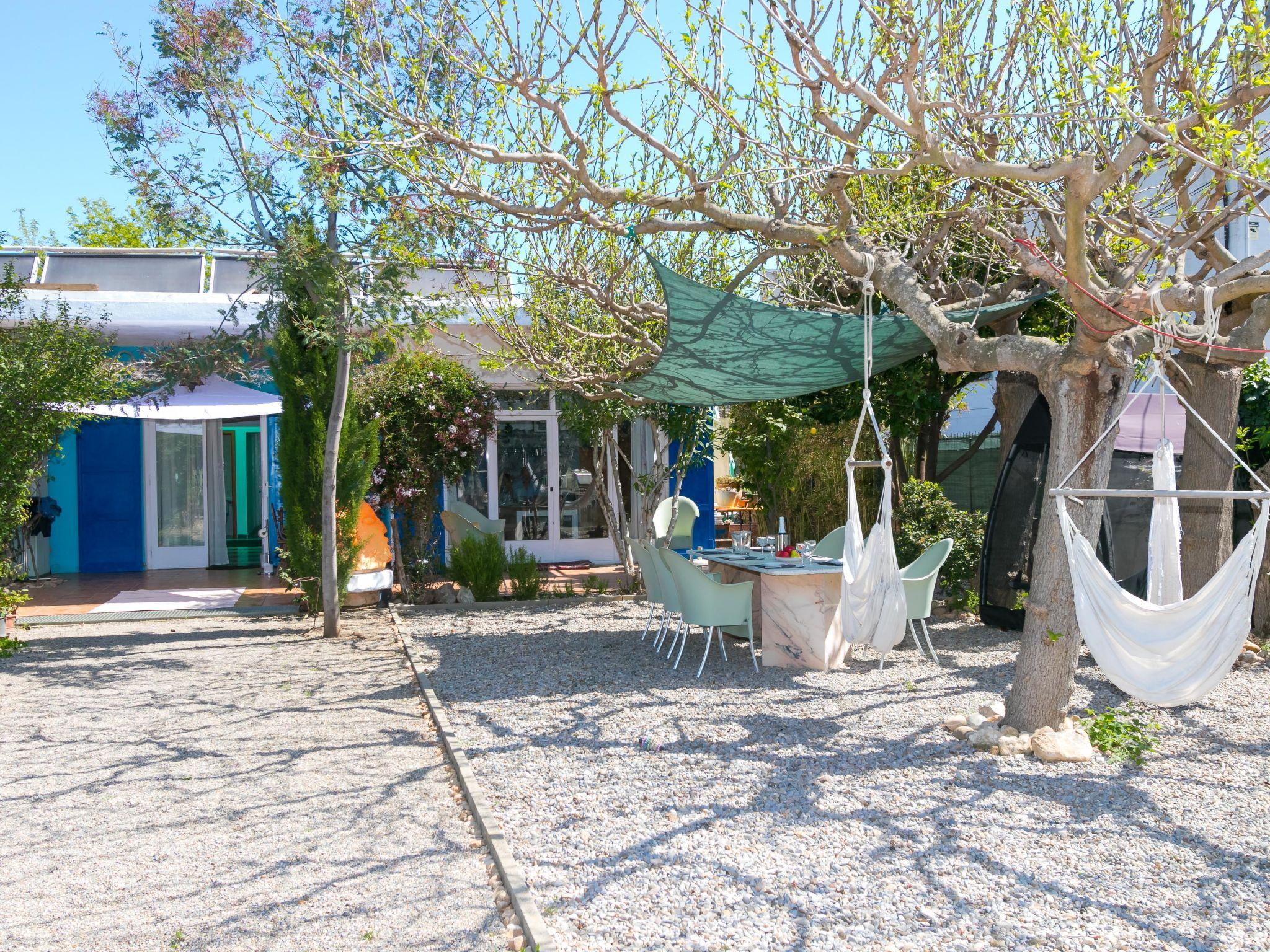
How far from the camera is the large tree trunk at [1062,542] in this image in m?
4.43

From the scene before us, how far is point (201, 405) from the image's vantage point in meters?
9.08

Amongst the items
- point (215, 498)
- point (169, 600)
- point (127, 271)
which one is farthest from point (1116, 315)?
point (127, 271)

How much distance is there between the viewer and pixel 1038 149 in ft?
21.6

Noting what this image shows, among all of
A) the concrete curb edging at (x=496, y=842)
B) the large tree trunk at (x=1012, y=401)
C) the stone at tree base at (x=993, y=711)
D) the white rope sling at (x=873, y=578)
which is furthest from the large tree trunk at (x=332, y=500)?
the large tree trunk at (x=1012, y=401)

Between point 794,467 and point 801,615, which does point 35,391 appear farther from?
point 794,467

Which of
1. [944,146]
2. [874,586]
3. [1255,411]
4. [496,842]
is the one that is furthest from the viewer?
[1255,411]

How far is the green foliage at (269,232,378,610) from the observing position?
8.09 m

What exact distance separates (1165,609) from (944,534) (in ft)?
14.8

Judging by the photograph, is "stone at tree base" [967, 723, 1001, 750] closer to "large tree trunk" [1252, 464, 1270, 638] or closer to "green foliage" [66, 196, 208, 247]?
"large tree trunk" [1252, 464, 1270, 638]

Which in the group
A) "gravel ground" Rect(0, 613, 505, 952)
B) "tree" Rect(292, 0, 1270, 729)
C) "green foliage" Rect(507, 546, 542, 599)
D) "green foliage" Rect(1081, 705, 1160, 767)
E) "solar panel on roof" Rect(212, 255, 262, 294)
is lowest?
"gravel ground" Rect(0, 613, 505, 952)

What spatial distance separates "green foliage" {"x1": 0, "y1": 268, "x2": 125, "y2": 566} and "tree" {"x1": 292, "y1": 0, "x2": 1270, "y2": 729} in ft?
9.19

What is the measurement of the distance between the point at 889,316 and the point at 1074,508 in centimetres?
182

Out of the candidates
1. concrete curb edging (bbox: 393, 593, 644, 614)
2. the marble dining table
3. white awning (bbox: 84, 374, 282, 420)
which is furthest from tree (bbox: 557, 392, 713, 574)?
the marble dining table

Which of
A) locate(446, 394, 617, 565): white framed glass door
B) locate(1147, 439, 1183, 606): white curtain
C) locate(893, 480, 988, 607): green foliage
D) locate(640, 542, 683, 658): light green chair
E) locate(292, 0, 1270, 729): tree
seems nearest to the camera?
locate(1147, 439, 1183, 606): white curtain
